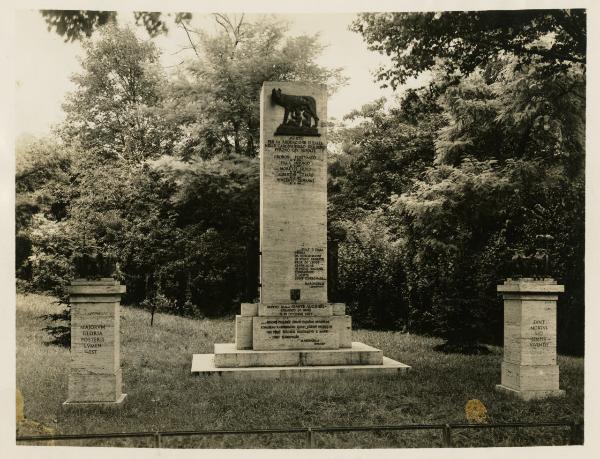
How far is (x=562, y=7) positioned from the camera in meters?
7.70

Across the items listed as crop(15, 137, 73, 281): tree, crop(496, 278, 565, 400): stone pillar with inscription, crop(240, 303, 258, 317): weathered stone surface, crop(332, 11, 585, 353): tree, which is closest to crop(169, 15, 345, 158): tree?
crop(15, 137, 73, 281): tree

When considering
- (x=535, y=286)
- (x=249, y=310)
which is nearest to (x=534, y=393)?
(x=535, y=286)

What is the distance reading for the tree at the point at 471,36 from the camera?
357 inches

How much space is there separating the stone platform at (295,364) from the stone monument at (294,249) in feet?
0.09

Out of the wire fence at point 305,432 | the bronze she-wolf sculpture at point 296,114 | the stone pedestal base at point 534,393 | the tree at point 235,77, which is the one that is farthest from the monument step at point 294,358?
the tree at point 235,77

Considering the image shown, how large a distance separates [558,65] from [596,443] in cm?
645

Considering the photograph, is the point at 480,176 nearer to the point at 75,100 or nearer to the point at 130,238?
the point at 130,238

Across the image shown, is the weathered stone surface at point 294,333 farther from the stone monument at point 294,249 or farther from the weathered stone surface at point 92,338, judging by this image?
the weathered stone surface at point 92,338

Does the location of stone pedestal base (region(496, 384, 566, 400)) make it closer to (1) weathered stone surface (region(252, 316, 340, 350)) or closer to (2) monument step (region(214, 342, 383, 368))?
(2) monument step (region(214, 342, 383, 368))

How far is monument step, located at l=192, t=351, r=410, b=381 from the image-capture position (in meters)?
9.95

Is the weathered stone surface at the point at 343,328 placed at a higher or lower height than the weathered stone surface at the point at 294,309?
lower

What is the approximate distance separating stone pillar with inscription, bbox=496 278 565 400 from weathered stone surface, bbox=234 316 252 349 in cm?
458

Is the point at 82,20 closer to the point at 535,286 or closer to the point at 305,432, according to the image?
the point at 305,432

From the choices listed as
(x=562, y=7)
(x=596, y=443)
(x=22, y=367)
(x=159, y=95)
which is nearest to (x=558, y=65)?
(x=562, y=7)
